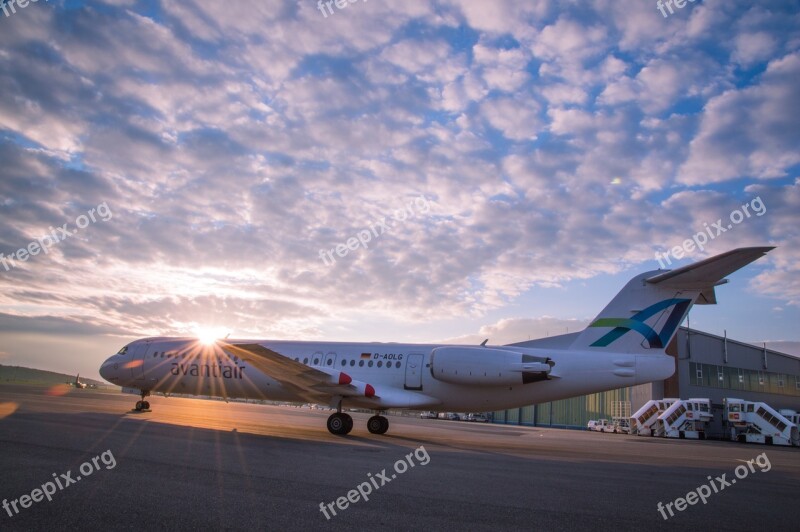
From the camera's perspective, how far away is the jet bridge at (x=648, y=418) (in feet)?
128

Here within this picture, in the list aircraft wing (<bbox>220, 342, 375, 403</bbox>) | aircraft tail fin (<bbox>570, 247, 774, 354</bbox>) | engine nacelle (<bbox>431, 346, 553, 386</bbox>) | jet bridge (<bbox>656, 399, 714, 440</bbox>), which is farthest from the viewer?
jet bridge (<bbox>656, 399, 714, 440</bbox>)

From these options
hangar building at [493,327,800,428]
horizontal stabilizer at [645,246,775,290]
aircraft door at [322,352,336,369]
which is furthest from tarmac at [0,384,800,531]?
hangar building at [493,327,800,428]

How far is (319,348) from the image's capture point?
20.0 metres

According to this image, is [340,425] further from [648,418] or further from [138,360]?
[648,418]

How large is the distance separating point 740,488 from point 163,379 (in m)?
20.8

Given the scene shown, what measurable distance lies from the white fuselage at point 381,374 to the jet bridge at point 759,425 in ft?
86.2

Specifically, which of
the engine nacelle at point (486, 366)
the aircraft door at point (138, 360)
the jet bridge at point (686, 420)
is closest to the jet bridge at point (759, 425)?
the jet bridge at point (686, 420)

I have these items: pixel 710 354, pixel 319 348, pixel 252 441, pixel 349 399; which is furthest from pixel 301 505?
pixel 710 354

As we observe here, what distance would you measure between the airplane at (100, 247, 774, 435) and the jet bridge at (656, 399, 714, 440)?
84.9 ft

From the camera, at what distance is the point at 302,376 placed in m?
16.8

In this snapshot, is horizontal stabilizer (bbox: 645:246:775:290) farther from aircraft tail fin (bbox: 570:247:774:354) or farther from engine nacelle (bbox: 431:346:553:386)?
engine nacelle (bbox: 431:346:553:386)

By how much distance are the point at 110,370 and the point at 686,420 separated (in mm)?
37507

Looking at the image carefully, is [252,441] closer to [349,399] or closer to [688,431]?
[349,399]

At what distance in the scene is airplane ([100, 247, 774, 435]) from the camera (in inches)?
602
